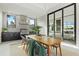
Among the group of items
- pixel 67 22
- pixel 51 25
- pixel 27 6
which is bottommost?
pixel 51 25

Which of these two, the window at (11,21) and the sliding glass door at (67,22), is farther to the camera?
the window at (11,21)

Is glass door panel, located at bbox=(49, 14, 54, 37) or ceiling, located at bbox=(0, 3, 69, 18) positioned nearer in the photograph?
ceiling, located at bbox=(0, 3, 69, 18)

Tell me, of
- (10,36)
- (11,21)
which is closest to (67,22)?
(10,36)

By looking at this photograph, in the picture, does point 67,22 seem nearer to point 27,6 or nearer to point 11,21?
point 27,6

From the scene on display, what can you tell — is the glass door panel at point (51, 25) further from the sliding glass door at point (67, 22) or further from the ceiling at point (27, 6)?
the ceiling at point (27, 6)

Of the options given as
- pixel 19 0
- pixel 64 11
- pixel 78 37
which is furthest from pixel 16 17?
pixel 19 0

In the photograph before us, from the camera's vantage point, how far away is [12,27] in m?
8.09

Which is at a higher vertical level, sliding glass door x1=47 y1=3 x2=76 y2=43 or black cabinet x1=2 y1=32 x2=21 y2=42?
sliding glass door x1=47 y1=3 x2=76 y2=43

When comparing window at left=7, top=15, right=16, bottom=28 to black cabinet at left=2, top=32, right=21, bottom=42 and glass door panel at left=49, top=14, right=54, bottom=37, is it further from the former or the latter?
glass door panel at left=49, top=14, right=54, bottom=37

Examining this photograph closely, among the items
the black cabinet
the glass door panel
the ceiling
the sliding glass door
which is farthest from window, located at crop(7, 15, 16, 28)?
the sliding glass door

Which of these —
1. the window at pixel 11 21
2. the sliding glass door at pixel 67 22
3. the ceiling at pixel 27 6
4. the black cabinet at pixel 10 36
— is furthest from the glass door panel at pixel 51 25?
the window at pixel 11 21

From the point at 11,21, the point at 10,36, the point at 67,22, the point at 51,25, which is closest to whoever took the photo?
the point at 67,22

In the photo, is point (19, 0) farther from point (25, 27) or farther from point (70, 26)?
point (25, 27)

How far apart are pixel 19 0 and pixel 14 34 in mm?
6401
